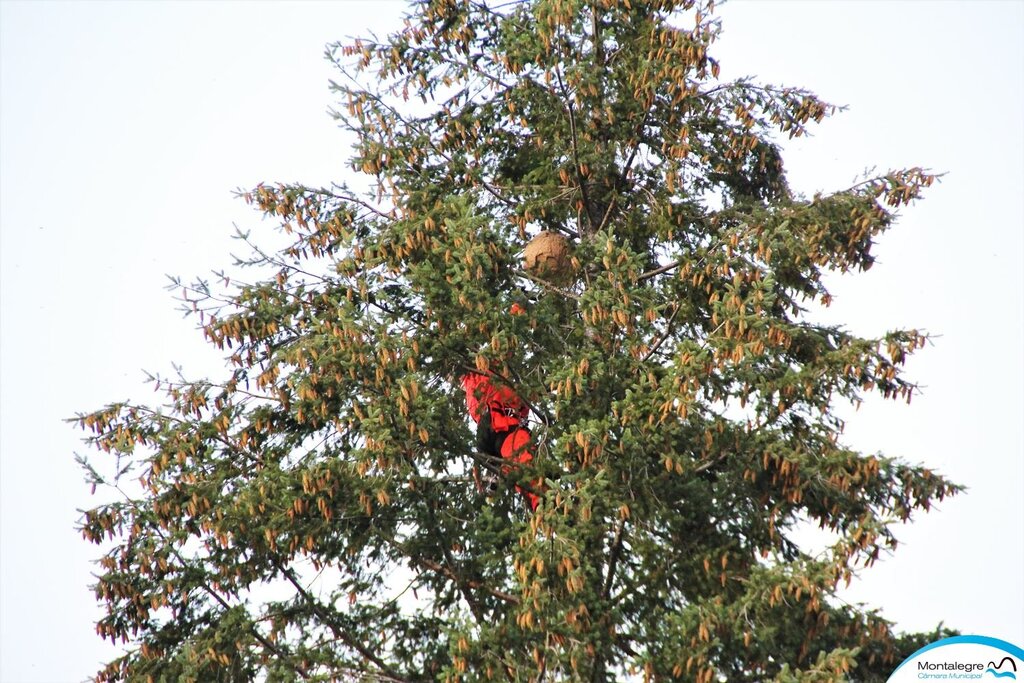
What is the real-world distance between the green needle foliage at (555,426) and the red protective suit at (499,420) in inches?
7.4

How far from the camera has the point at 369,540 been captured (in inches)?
472

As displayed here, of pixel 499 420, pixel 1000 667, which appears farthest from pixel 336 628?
pixel 1000 667

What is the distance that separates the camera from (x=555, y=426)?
39.1ft

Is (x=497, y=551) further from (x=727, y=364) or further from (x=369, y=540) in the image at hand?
(x=727, y=364)

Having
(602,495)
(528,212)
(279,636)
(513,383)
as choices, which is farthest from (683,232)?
(279,636)

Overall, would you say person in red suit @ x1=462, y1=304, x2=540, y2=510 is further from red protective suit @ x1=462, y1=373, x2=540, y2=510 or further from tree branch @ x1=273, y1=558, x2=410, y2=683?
tree branch @ x1=273, y1=558, x2=410, y2=683

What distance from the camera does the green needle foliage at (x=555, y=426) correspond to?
10742 mm

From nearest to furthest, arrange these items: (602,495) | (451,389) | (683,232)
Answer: (602,495) < (451,389) < (683,232)

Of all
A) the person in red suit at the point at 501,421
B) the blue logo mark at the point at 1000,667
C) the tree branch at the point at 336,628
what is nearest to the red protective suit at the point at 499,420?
the person in red suit at the point at 501,421

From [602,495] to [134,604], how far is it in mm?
3959

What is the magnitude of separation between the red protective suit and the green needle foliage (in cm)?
19

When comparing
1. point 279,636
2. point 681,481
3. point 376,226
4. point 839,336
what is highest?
point 376,226

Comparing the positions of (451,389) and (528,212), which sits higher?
(528,212)

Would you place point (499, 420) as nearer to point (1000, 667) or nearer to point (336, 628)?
point (336, 628)
